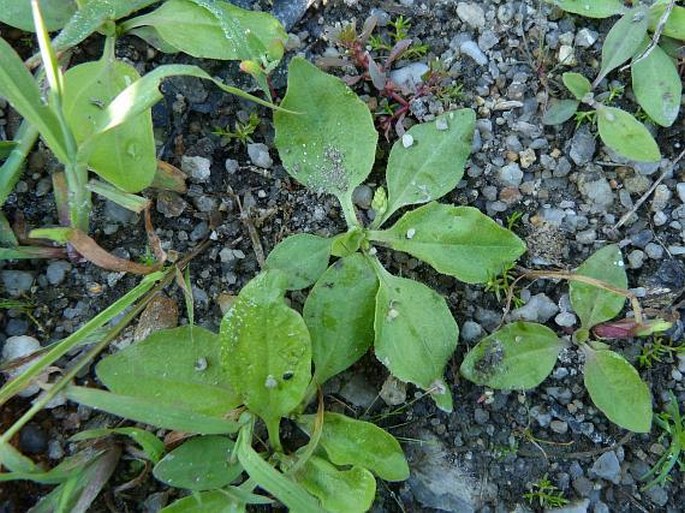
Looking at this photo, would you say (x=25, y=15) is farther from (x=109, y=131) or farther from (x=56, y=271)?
(x=56, y=271)

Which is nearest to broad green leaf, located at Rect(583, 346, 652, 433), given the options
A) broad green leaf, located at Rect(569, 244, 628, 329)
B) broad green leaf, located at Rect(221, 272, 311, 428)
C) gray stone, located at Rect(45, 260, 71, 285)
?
broad green leaf, located at Rect(569, 244, 628, 329)

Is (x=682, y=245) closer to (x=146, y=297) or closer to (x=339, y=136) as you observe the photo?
(x=339, y=136)

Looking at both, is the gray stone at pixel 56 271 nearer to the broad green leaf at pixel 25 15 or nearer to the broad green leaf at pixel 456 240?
the broad green leaf at pixel 25 15

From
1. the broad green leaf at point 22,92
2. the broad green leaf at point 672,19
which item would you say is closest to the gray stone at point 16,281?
the broad green leaf at point 22,92

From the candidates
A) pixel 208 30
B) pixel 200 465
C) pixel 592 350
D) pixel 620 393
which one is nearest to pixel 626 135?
pixel 592 350

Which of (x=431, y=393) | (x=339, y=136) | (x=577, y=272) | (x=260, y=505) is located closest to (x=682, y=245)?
(x=577, y=272)
